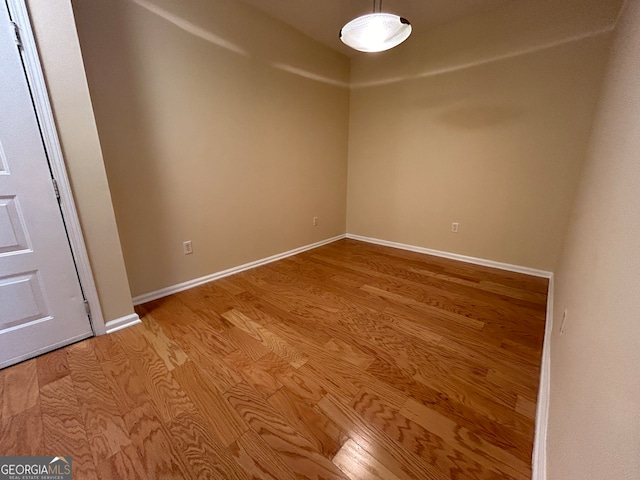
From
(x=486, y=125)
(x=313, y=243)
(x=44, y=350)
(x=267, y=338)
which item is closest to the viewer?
(x=44, y=350)

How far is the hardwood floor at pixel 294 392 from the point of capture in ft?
3.15

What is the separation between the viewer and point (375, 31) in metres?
1.69

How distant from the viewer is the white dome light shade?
5.11 feet

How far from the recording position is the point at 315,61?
115 inches

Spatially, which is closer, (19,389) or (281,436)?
(281,436)

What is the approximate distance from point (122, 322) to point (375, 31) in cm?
256

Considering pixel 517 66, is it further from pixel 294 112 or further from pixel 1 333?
pixel 1 333

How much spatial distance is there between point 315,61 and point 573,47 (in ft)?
7.63

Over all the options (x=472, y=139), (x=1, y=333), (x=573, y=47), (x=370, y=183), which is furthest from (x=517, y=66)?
(x=1, y=333)

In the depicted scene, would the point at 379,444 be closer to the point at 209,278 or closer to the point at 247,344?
the point at 247,344

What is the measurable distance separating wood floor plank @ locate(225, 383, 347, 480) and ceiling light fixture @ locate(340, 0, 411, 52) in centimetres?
215

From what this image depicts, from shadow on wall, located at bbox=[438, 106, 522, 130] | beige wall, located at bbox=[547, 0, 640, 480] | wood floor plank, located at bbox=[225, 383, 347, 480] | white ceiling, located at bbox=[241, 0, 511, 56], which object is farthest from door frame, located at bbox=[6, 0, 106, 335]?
shadow on wall, located at bbox=[438, 106, 522, 130]

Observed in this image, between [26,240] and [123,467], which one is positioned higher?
[26,240]

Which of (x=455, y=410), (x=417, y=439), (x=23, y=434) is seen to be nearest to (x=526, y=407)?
(x=455, y=410)
